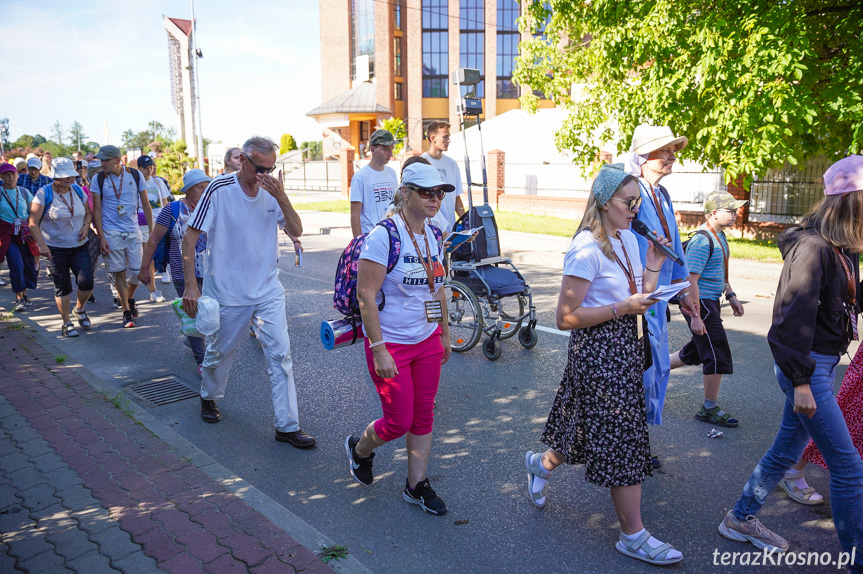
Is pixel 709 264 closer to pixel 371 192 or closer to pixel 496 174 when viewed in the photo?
pixel 371 192

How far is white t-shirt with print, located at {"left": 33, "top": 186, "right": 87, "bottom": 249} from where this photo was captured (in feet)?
25.6

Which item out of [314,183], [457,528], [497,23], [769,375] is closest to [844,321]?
[457,528]

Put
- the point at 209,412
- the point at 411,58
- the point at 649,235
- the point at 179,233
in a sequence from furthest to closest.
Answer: the point at 411,58, the point at 179,233, the point at 209,412, the point at 649,235

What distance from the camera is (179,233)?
644cm

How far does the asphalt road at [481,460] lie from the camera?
3371 mm

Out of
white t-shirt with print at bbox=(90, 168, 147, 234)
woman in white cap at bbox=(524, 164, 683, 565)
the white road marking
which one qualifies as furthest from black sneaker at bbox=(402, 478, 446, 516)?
white t-shirt with print at bbox=(90, 168, 147, 234)

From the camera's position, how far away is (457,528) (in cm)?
357

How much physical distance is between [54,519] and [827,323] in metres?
3.96

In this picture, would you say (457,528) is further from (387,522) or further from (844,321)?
(844,321)

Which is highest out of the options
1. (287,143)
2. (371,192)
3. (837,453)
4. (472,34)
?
(472,34)

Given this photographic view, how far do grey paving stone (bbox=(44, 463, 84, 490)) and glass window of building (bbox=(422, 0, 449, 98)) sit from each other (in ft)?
175

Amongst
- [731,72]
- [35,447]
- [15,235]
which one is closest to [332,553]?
[35,447]

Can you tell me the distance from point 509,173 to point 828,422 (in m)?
22.1

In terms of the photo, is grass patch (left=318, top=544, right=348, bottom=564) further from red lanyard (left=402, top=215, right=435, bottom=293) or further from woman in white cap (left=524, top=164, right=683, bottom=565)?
red lanyard (left=402, top=215, right=435, bottom=293)
